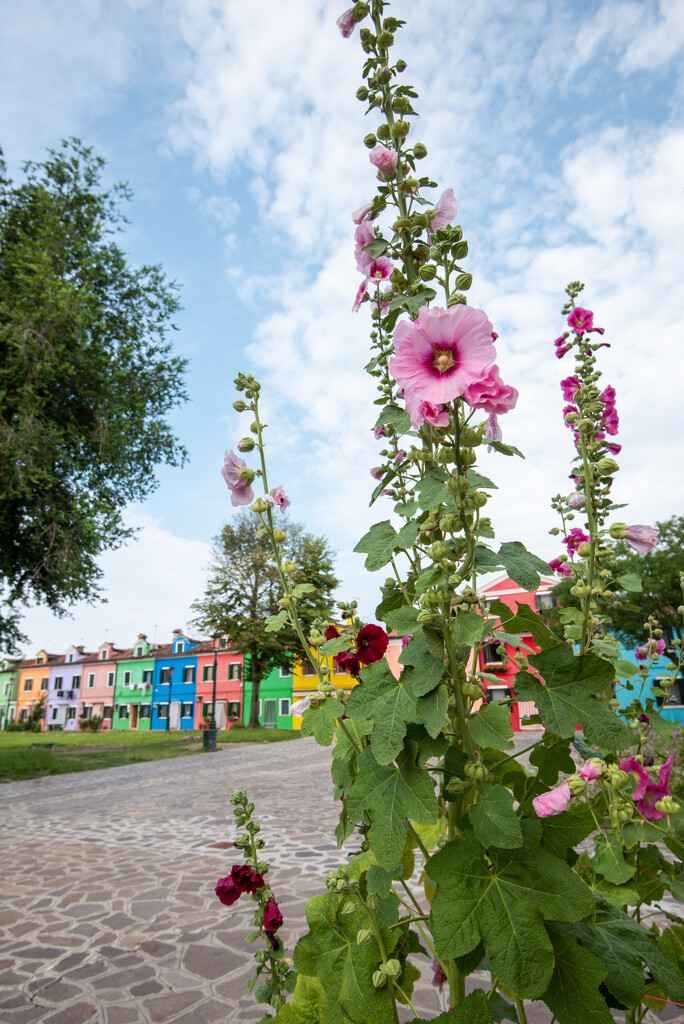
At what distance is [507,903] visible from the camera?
992mm

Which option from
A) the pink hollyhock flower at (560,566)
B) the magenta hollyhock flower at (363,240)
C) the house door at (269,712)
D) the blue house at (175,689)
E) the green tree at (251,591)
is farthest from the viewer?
the blue house at (175,689)

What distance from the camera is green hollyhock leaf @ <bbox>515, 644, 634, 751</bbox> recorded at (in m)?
0.99

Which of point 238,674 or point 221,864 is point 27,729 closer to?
point 238,674

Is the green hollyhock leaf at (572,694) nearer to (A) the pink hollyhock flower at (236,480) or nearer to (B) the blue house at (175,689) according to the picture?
(A) the pink hollyhock flower at (236,480)

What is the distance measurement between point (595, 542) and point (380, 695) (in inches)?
27.6

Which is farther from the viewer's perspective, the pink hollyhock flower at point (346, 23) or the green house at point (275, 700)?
the green house at point (275, 700)

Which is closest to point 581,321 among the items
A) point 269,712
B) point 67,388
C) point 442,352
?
point 442,352

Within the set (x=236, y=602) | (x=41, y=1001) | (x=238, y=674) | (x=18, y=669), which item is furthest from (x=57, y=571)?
(x=18, y=669)

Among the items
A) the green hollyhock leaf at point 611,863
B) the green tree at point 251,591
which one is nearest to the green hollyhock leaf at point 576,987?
the green hollyhock leaf at point 611,863

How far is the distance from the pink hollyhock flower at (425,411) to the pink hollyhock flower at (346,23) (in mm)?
1034

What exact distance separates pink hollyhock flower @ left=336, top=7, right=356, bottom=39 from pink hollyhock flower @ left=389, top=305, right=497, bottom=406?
3.06ft

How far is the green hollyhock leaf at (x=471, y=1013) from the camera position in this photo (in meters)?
1.02

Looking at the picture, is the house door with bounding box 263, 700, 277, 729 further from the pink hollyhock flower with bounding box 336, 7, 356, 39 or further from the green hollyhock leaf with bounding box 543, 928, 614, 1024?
the pink hollyhock flower with bounding box 336, 7, 356, 39

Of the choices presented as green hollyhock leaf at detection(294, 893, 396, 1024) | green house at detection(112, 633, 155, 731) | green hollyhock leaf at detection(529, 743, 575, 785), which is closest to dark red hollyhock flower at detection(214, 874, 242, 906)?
green hollyhock leaf at detection(294, 893, 396, 1024)
